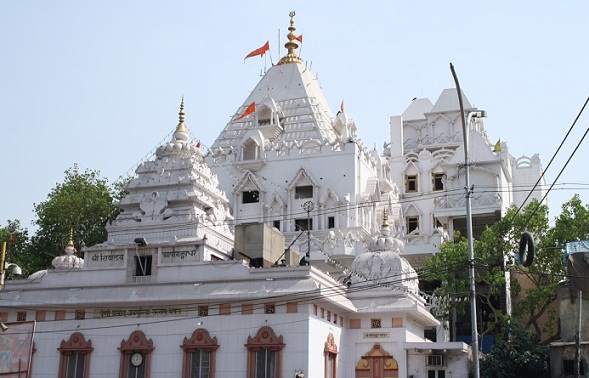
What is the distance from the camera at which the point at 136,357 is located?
106 feet

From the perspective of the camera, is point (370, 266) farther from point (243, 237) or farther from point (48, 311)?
point (48, 311)

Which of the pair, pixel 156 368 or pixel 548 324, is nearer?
pixel 156 368

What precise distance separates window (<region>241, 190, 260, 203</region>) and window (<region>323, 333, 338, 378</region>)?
73.8 ft

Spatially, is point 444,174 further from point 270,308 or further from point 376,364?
point 270,308

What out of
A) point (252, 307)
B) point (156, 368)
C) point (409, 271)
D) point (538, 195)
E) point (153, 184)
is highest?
point (538, 195)

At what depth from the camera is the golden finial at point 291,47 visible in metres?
61.4

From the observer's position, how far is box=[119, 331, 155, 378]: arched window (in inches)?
1264

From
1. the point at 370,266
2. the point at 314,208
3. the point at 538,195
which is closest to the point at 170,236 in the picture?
the point at 370,266

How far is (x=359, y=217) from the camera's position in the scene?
2044 inches

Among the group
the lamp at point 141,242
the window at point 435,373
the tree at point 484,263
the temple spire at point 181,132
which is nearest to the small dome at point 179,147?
the temple spire at point 181,132

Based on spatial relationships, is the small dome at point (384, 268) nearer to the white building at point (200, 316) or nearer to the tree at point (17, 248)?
the white building at point (200, 316)

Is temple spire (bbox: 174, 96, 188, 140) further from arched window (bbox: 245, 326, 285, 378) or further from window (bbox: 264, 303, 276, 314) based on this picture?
arched window (bbox: 245, 326, 285, 378)

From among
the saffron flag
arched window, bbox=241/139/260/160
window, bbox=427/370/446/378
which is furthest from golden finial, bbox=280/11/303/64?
window, bbox=427/370/446/378

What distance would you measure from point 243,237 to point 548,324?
759 inches
